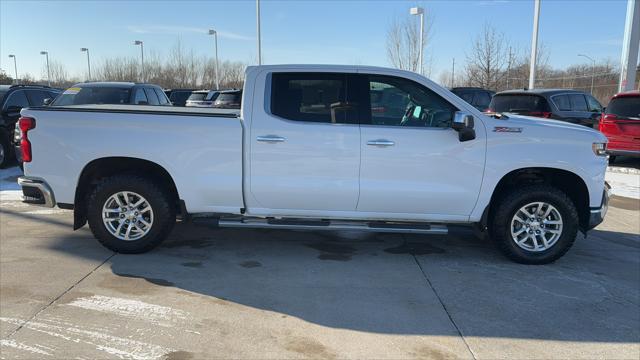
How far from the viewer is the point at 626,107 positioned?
11859 mm

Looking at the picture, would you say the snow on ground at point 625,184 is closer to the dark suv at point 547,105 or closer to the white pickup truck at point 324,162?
the dark suv at point 547,105

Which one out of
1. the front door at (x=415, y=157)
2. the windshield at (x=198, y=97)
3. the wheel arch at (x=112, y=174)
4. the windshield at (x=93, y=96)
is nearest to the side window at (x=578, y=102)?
the front door at (x=415, y=157)

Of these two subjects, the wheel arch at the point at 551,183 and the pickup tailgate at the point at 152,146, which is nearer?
the pickup tailgate at the point at 152,146

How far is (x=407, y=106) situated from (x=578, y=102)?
9559 mm

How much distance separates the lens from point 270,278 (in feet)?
16.0

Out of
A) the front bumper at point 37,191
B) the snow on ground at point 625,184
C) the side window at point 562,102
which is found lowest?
the snow on ground at point 625,184

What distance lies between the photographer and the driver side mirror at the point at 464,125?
4949 mm

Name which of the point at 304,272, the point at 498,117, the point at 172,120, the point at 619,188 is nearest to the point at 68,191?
the point at 172,120

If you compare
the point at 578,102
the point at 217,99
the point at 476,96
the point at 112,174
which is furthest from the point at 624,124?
the point at 217,99

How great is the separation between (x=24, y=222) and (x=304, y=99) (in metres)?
4.45

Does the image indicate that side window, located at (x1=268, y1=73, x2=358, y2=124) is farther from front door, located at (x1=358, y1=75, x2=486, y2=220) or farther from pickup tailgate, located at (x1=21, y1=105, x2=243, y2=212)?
pickup tailgate, located at (x1=21, y1=105, x2=243, y2=212)

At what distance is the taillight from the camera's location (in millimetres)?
5250

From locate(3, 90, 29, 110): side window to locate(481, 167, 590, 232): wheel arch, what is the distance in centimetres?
1079

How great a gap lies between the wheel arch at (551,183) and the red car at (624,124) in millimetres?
7463
